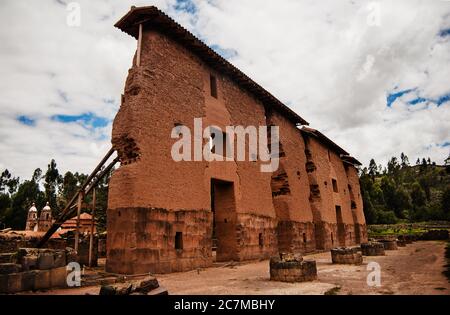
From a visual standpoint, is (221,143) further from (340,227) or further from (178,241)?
(340,227)

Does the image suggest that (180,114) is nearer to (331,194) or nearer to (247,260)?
(247,260)

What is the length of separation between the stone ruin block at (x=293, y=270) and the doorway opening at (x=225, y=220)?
5682mm

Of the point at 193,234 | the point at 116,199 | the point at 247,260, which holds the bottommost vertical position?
the point at 247,260

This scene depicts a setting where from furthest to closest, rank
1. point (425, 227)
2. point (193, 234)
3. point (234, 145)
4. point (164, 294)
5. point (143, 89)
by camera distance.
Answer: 1. point (425, 227)
2. point (234, 145)
3. point (193, 234)
4. point (143, 89)
5. point (164, 294)

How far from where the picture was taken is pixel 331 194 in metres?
25.1

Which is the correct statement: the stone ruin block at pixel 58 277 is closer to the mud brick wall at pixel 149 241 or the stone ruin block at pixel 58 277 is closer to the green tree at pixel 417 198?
the mud brick wall at pixel 149 241

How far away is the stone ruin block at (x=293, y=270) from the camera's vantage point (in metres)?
7.55

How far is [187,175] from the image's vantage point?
11383 mm

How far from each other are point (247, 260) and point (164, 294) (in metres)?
8.75

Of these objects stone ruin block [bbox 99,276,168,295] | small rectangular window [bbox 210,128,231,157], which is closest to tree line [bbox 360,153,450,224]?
small rectangular window [bbox 210,128,231,157]

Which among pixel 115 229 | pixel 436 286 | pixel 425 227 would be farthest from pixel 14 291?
pixel 425 227

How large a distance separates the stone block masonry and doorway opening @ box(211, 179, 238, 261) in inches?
1.8

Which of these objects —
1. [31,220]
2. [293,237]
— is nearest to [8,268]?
[293,237]

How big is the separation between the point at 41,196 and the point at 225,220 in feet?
177
